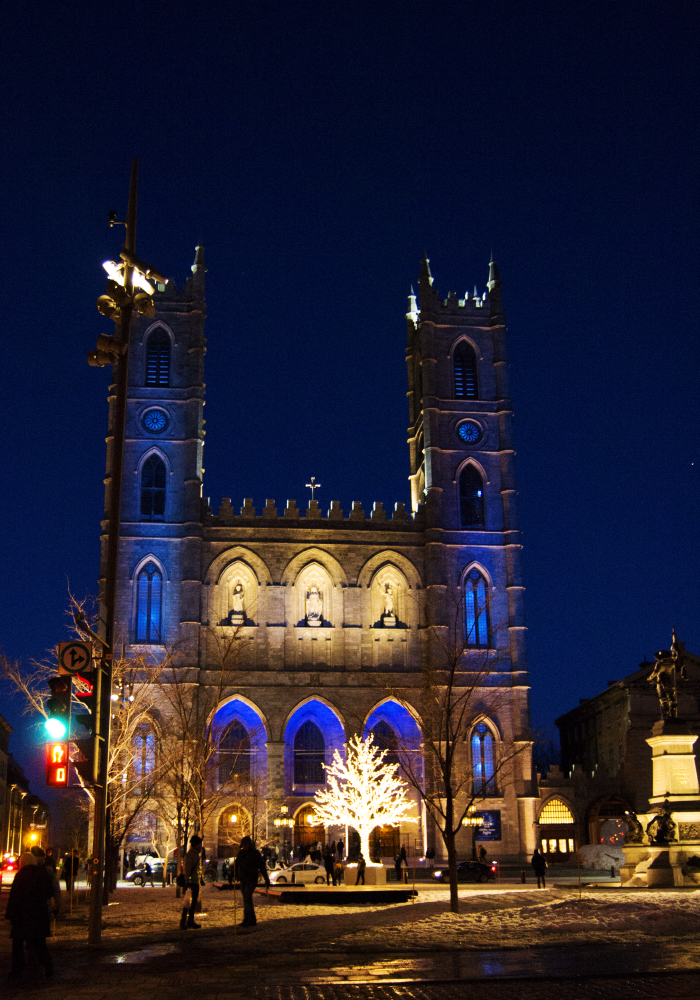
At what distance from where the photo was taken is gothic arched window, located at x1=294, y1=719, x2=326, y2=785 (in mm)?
51562

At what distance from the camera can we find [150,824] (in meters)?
48.8

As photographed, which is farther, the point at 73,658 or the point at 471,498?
the point at 471,498

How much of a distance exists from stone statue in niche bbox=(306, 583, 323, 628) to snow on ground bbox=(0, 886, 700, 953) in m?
31.3

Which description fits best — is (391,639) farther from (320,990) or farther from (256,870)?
(320,990)

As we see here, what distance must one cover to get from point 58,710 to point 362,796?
2471 centimetres

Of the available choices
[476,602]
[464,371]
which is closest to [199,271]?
[464,371]

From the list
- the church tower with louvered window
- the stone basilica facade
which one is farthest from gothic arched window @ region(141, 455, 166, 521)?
the church tower with louvered window

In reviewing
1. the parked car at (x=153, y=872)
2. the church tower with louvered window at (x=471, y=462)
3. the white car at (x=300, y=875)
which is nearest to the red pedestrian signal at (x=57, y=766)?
the white car at (x=300, y=875)

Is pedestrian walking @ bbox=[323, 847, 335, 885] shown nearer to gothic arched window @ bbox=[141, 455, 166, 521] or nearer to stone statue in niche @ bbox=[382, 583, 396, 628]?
stone statue in niche @ bbox=[382, 583, 396, 628]

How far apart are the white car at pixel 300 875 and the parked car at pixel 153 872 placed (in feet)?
15.6

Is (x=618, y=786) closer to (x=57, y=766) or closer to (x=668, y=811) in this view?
(x=668, y=811)

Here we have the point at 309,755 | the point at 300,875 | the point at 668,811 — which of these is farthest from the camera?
the point at 309,755

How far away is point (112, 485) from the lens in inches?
617

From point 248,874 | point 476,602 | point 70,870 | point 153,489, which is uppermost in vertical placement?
point 153,489
